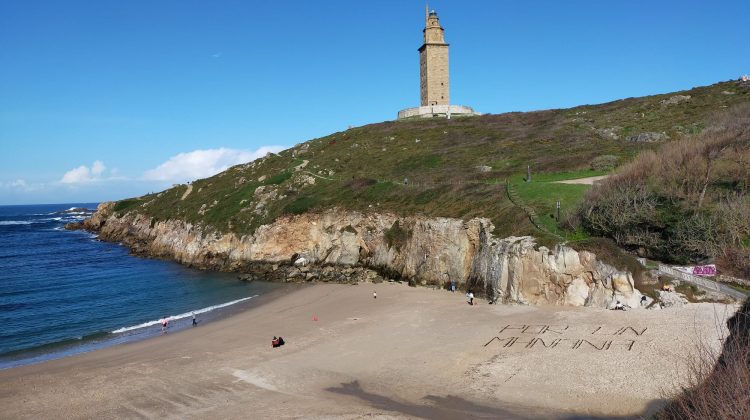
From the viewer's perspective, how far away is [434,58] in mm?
80875

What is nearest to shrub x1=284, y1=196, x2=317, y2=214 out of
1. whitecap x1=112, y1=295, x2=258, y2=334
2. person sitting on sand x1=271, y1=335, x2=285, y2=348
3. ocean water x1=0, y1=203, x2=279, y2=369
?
ocean water x1=0, y1=203, x2=279, y2=369

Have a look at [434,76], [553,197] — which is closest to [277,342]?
[553,197]

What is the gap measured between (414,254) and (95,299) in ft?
86.9

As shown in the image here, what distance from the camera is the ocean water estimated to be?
2936 centimetres

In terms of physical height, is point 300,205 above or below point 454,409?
above

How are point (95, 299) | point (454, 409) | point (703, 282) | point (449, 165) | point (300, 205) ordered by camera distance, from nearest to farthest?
point (454, 409) → point (703, 282) → point (95, 299) → point (300, 205) → point (449, 165)

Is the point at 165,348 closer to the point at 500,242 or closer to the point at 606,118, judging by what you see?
the point at 500,242

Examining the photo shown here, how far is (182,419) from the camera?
17.8m

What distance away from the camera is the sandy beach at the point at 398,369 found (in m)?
17.9

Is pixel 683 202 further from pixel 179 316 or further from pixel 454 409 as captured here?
pixel 179 316

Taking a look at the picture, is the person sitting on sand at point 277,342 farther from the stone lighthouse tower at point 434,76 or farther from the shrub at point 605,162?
the stone lighthouse tower at point 434,76

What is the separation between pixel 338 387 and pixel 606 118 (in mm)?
69921

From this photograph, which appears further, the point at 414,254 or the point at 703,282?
the point at 414,254

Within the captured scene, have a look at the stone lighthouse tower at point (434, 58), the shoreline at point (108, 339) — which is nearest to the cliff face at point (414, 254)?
the shoreline at point (108, 339)
